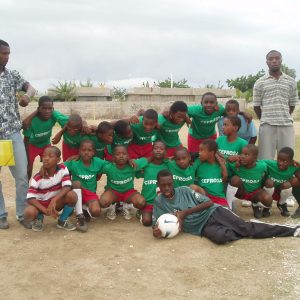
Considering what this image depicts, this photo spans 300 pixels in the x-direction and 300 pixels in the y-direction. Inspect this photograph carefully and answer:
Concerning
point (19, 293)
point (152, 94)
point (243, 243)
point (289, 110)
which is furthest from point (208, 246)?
point (152, 94)

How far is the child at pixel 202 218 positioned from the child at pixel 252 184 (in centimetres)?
74

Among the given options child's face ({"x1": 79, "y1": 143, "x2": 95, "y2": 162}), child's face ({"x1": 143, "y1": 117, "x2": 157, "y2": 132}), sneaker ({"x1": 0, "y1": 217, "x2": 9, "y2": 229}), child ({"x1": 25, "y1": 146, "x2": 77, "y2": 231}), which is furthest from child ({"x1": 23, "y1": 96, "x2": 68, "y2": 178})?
sneaker ({"x1": 0, "y1": 217, "x2": 9, "y2": 229})

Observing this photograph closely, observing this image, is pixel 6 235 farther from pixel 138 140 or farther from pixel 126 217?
pixel 138 140

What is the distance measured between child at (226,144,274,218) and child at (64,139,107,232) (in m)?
1.75

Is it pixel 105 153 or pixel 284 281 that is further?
pixel 105 153

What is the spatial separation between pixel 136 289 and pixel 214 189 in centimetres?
225

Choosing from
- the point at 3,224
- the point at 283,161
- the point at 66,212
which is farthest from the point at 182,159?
the point at 3,224

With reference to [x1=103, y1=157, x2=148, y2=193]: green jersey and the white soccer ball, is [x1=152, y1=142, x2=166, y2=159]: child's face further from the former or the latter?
the white soccer ball

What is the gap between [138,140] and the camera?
622 cm

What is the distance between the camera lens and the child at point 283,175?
5.61 m

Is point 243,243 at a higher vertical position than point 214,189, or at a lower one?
lower

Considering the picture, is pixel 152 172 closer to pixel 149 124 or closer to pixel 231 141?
pixel 149 124

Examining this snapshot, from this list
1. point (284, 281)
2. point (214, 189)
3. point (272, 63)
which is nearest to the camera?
point (284, 281)

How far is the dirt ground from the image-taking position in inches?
139
